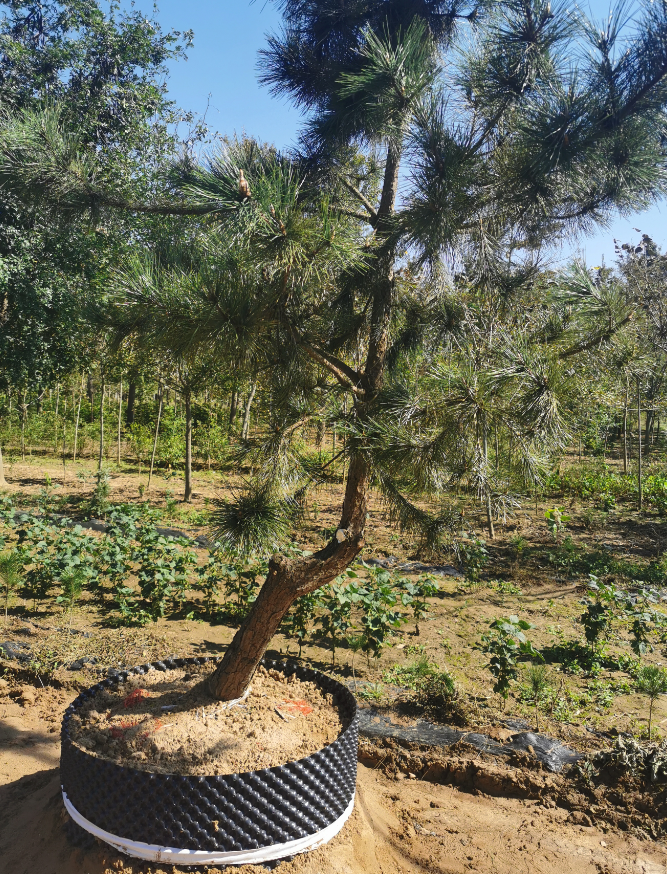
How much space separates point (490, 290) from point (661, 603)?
14.4 ft

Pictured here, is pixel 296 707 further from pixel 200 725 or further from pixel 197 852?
pixel 197 852

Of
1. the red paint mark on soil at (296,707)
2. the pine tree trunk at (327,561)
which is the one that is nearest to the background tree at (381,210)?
the pine tree trunk at (327,561)

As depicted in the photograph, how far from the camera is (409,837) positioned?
2.50 meters

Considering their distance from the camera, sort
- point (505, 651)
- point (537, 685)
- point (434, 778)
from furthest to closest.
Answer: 1. point (505, 651)
2. point (537, 685)
3. point (434, 778)

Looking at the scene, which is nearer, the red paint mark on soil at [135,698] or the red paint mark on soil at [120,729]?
the red paint mark on soil at [120,729]

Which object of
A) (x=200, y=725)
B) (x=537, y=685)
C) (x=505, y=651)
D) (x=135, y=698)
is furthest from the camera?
(x=505, y=651)

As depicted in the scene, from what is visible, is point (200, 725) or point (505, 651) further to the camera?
point (505, 651)

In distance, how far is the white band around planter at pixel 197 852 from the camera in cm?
197

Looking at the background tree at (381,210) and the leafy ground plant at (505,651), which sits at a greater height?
the background tree at (381,210)

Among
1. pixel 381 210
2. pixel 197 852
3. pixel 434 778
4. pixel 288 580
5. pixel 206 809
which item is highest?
pixel 381 210

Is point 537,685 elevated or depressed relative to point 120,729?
depressed

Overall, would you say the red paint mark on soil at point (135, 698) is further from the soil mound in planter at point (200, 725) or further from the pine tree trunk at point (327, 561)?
the pine tree trunk at point (327, 561)

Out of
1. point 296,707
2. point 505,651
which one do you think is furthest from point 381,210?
point 505,651

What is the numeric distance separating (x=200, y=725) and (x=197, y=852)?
50 cm
